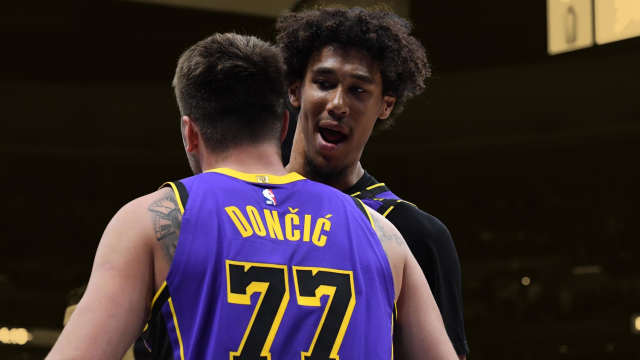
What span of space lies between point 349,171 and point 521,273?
14439 millimetres

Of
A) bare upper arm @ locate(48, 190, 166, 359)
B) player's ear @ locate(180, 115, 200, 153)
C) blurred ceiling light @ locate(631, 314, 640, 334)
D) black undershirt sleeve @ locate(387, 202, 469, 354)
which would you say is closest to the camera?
bare upper arm @ locate(48, 190, 166, 359)

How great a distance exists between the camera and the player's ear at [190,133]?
2262mm

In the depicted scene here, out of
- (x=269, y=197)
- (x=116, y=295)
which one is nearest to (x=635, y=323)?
(x=269, y=197)

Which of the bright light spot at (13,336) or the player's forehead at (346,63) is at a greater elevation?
the player's forehead at (346,63)

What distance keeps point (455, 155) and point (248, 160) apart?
14084 millimetres

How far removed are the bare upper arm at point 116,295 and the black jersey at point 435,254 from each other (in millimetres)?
1109

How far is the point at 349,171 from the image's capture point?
10.6 ft

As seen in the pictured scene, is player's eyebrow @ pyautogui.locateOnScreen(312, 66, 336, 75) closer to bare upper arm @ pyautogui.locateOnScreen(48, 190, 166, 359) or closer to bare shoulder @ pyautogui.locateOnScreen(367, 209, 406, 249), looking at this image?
bare shoulder @ pyautogui.locateOnScreen(367, 209, 406, 249)

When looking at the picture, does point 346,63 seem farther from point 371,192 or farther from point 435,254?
point 435,254

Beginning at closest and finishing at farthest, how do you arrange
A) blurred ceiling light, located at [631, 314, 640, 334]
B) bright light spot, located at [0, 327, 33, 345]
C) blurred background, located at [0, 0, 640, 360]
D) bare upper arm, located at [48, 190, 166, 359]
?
bare upper arm, located at [48, 190, 166, 359]
blurred background, located at [0, 0, 640, 360]
blurred ceiling light, located at [631, 314, 640, 334]
bright light spot, located at [0, 327, 33, 345]

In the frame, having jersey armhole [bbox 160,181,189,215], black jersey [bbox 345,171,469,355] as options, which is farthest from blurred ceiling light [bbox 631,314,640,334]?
jersey armhole [bbox 160,181,189,215]

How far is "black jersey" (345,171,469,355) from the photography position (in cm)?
297

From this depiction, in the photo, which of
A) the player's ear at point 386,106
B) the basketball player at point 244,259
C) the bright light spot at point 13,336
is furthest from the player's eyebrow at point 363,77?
the bright light spot at point 13,336

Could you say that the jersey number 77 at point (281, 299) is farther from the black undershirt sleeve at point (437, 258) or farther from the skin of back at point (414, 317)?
the black undershirt sleeve at point (437, 258)
